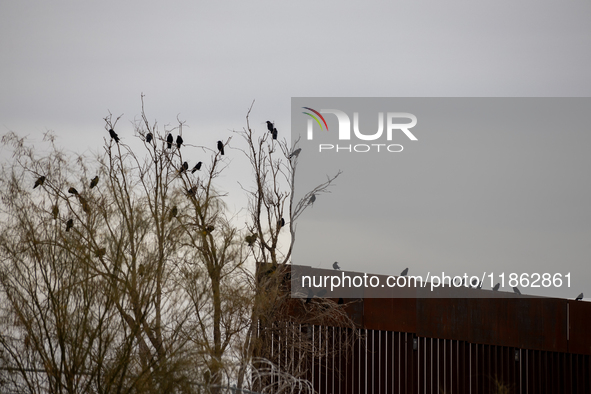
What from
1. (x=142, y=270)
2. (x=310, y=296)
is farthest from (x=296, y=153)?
(x=142, y=270)

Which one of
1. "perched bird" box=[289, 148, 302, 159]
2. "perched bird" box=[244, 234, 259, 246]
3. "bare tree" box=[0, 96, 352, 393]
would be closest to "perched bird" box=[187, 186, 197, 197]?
"bare tree" box=[0, 96, 352, 393]

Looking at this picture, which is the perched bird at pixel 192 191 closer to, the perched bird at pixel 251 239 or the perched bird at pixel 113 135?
the perched bird at pixel 251 239

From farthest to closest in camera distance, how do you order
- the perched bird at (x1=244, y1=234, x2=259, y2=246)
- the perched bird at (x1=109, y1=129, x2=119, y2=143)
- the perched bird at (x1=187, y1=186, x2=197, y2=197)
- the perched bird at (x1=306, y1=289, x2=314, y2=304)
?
the perched bird at (x1=306, y1=289, x2=314, y2=304) → the perched bird at (x1=187, y1=186, x2=197, y2=197) → the perched bird at (x1=109, y1=129, x2=119, y2=143) → the perched bird at (x1=244, y1=234, x2=259, y2=246)

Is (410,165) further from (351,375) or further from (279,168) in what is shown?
(351,375)

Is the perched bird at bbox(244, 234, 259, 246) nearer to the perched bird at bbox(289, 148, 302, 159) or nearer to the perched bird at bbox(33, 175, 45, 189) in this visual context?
the perched bird at bbox(289, 148, 302, 159)

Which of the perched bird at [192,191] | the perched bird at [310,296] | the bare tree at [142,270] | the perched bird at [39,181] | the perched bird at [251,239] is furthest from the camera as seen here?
the perched bird at [310,296]

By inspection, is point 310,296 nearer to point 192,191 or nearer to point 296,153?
point 296,153

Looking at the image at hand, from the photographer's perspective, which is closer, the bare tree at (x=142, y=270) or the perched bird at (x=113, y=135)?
the bare tree at (x=142, y=270)

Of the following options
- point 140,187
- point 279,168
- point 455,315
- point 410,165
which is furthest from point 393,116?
point 140,187

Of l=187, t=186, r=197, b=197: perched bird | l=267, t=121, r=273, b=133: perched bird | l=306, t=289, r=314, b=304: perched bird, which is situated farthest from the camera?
l=267, t=121, r=273, b=133: perched bird

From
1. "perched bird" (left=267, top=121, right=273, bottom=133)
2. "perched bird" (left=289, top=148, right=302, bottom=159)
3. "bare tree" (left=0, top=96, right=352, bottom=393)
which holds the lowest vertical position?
"bare tree" (left=0, top=96, right=352, bottom=393)

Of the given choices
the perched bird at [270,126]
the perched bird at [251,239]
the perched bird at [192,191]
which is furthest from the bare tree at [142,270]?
the perched bird at [270,126]

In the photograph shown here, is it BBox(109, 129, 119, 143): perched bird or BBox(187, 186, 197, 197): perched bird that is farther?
BBox(187, 186, 197, 197): perched bird

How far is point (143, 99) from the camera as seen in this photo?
549 inches
